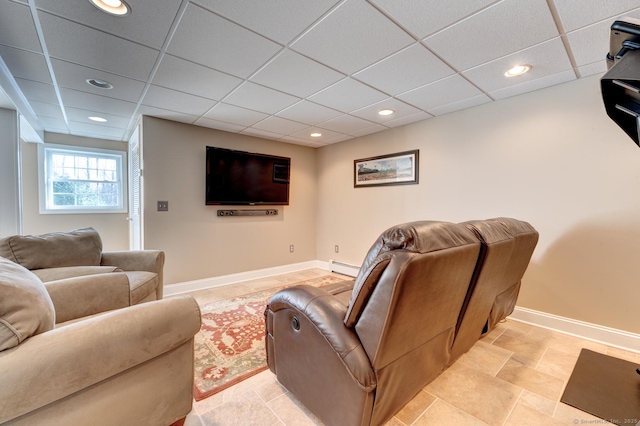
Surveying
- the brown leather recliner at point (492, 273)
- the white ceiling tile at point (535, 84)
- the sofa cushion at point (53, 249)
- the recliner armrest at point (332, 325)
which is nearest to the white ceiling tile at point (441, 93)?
the white ceiling tile at point (535, 84)

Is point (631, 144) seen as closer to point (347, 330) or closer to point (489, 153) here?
Answer: point (489, 153)

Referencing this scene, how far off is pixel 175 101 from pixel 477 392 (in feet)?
11.7

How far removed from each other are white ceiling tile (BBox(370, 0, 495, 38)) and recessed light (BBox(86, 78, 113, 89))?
7.73 feet

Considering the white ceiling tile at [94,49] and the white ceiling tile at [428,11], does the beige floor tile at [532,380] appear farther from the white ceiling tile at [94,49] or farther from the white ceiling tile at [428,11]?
Result: the white ceiling tile at [94,49]

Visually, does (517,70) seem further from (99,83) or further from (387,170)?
(99,83)

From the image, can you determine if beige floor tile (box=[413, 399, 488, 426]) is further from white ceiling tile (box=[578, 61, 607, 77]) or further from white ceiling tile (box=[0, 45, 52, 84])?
white ceiling tile (box=[0, 45, 52, 84])

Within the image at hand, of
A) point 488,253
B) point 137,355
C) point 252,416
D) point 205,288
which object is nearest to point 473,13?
point 488,253

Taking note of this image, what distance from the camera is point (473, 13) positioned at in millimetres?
1550

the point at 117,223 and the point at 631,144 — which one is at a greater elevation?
the point at 631,144

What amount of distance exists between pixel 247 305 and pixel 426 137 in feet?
9.89

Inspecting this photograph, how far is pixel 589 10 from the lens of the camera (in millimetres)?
1524

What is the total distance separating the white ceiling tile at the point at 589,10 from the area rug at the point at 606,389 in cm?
224

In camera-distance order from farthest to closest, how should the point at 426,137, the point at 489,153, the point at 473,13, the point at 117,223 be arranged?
the point at 117,223, the point at 426,137, the point at 489,153, the point at 473,13

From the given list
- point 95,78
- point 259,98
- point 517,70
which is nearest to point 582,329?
point 517,70
